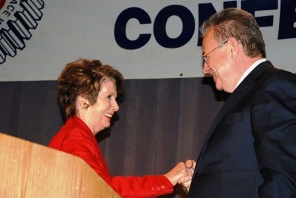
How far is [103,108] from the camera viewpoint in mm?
3193

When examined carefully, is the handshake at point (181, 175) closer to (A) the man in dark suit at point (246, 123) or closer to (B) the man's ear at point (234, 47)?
(A) the man in dark suit at point (246, 123)

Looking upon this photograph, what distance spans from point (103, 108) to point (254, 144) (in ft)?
4.47

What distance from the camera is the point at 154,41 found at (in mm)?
4234

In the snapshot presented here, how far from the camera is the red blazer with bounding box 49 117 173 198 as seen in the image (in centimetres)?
281

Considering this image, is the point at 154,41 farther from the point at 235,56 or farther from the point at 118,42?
the point at 235,56

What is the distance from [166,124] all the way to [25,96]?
1333 mm

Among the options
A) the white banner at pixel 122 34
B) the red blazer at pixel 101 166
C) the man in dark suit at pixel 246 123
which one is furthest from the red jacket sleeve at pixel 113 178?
the white banner at pixel 122 34

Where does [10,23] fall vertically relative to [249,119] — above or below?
above

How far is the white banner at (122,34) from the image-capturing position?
12.6ft

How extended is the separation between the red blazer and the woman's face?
0.61 ft

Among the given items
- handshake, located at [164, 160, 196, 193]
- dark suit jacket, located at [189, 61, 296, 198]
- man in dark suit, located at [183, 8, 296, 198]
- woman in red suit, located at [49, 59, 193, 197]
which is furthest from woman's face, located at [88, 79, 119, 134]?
dark suit jacket, located at [189, 61, 296, 198]

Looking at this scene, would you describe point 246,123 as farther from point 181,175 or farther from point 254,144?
point 181,175

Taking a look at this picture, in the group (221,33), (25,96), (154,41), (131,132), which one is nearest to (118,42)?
(154,41)

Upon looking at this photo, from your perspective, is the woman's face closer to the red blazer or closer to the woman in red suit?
the woman in red suit
